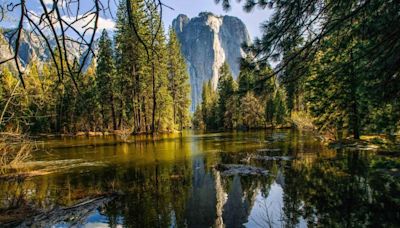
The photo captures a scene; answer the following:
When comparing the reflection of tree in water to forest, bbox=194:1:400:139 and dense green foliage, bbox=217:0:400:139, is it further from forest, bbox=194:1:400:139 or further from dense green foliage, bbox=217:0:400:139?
dense green foliage, bbox=217:0:400:139

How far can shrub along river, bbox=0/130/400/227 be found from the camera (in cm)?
735

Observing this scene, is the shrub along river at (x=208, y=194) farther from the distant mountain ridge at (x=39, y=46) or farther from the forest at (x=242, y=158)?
the distant mountain ridge at (x=39, y=46)

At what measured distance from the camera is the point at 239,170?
13.3 meters

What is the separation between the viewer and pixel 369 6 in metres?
4.79

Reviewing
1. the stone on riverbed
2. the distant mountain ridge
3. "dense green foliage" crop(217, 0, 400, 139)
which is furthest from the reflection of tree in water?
the distant mountain ridge

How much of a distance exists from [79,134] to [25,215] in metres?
36.0

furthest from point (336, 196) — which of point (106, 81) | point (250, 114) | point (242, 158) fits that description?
point (250, 114)

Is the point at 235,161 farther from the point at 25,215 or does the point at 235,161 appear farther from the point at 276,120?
the point at 276,120

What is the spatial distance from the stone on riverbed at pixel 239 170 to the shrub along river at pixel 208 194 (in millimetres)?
40

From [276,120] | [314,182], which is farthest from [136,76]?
[314,182]

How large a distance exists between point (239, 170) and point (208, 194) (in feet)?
11.8

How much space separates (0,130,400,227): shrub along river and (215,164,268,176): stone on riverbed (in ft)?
0.13

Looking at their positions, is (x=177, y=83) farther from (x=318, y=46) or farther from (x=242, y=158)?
(x=318, y=46)

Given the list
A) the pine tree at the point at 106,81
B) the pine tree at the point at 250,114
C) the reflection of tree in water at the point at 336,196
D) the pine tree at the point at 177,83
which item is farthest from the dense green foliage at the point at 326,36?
the pine tree at the point at 177,83
